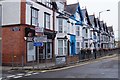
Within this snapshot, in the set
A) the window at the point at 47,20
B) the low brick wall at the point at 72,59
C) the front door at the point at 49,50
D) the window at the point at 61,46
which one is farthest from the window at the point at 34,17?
the window at the point at 61,46

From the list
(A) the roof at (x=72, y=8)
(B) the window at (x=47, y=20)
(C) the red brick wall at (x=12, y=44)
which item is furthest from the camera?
(A) the roof at (x=72, y=8)

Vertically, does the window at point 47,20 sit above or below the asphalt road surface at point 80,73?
above

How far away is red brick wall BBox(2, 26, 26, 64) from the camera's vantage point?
28.5m

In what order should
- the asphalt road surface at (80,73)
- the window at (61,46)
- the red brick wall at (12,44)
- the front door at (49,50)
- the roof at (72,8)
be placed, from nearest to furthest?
1. the asphalt road surface at (80,73)
2. the red brick wall at (12,44)
3. the front door at (49,50)
4. the window at (61,46)
5. the roof at (72,8)

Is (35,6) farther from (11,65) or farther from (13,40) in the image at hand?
(11,65)

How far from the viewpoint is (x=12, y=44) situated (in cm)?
2900

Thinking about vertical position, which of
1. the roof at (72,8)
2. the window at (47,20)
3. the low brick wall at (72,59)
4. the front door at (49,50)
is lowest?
the low brick wall at (72,59)

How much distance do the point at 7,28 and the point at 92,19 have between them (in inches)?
1759

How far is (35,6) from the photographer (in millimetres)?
31406

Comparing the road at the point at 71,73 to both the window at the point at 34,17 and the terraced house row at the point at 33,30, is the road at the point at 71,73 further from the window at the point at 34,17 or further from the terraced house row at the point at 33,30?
the window at the point at 34,17

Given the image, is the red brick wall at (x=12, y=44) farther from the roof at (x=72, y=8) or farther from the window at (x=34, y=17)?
the roof at (x=72, y=8)

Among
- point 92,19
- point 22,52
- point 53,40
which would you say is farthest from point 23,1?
point 92,19

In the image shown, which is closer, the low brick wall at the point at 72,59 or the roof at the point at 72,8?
the low brick wall at the point at 72,59

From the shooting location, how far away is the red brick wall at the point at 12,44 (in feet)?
93.5
